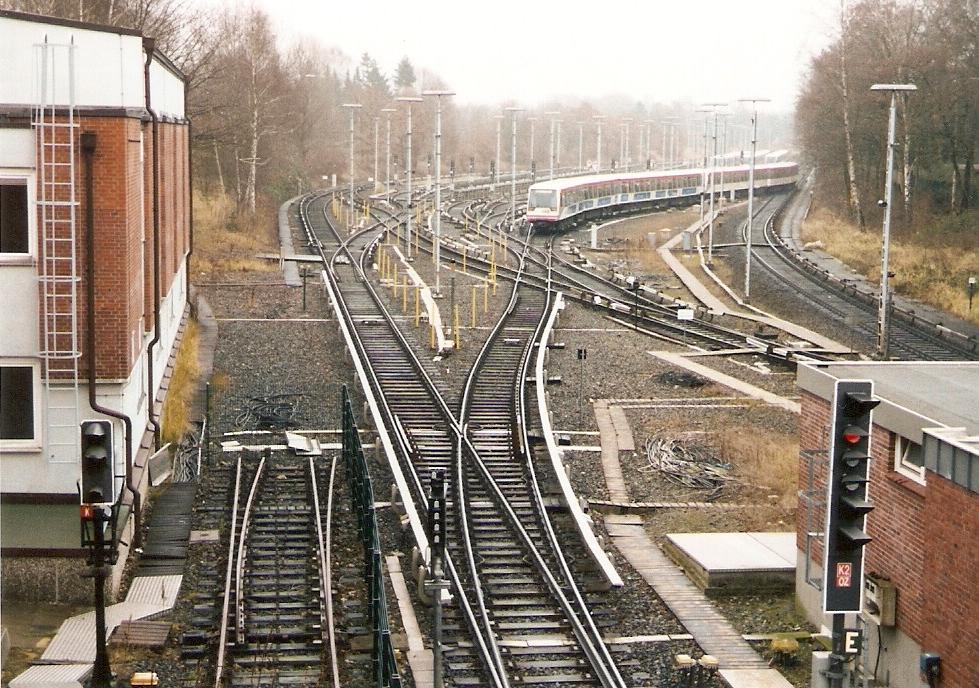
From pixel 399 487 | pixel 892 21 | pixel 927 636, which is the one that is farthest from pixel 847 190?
pixel 927 636

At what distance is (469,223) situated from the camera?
61.9 metres

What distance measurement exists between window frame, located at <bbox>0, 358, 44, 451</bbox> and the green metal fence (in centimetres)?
389

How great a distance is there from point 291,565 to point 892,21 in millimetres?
47796

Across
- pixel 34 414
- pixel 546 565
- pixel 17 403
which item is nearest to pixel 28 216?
pixel 17 403

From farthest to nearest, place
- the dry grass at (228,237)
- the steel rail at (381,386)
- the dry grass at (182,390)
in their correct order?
the dry grass at (228,237), the dry grass at (182,390), the steel rail at (381,386)

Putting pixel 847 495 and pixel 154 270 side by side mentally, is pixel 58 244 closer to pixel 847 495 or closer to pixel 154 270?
pixel 154 270

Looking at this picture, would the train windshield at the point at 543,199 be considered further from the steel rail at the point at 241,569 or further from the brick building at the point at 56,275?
the brick building at the point at 56,275

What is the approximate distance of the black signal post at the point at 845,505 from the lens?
868 cm

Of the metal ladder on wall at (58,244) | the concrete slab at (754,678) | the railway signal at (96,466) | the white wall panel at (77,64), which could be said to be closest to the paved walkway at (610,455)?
the concrete slab at (754,678)

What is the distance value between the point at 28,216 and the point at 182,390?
939cm

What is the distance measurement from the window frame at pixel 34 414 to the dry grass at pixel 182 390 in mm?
5427

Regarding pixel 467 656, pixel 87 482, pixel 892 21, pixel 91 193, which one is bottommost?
pixel 467 656

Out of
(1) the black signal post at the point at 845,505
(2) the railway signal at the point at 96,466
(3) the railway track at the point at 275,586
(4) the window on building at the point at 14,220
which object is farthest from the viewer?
(4) the window on building at the point at 14,220

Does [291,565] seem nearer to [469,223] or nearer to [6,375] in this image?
[6,375]
